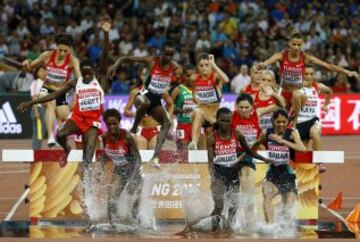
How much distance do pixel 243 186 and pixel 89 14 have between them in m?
17.8

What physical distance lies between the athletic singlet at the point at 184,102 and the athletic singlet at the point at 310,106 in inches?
82.2

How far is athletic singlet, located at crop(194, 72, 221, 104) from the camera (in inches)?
777

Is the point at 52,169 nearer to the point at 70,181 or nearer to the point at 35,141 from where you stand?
the point at 70,181

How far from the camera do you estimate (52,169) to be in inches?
Result: 667

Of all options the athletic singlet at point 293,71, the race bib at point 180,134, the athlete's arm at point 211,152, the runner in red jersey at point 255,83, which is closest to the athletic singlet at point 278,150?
the athlete's arm at point 211,152

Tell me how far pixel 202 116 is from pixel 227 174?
3.34m

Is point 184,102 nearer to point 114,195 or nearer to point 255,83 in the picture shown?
point 255,83

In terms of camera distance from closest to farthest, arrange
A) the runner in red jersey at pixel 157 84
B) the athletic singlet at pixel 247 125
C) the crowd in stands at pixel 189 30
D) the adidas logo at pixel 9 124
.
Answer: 1. the athletic singlet at pixel 247 125
2. the runner in red jersey at pixel 157 84
3. the adidas logo at pixel 9 124
4. the crowd in stands at pixel 189 30

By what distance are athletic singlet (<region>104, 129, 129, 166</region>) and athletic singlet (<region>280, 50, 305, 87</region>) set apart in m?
3.95

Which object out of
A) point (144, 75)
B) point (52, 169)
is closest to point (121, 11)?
point (144, 75)

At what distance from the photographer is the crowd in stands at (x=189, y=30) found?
3209cm

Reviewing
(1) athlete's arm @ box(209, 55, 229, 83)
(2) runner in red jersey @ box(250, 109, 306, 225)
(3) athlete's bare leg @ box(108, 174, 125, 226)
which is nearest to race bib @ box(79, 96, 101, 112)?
(3) athlete's bare leg @ box(108, 174, 125, 226)

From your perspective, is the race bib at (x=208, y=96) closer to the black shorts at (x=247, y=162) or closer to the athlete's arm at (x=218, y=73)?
the athlete's arm at (x=218, y=73)

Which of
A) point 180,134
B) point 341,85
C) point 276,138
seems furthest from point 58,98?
point 341,85
